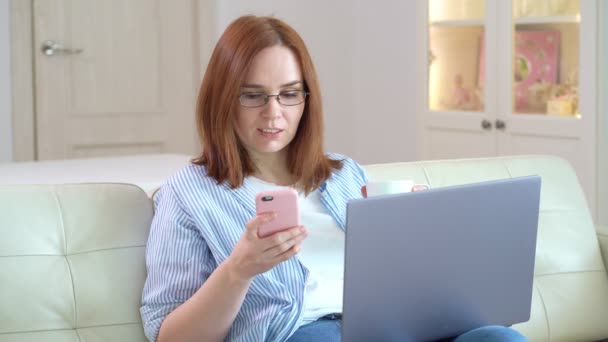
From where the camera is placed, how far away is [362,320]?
4.80ft

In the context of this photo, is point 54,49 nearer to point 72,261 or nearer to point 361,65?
point 361,65

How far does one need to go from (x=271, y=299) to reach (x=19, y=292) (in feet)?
1.51

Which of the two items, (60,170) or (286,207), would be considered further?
(60,170)

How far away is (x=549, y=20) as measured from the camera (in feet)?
12.5

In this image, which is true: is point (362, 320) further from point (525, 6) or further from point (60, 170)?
point (525, 6)

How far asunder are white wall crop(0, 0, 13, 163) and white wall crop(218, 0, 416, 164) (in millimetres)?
1112

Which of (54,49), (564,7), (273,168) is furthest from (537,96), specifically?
(54,49)

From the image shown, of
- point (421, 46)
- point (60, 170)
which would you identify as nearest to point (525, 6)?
point (421, 46)

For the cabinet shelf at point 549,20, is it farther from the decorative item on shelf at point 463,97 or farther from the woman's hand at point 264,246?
the woman's hand at point 264,246

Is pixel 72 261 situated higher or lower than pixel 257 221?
lower

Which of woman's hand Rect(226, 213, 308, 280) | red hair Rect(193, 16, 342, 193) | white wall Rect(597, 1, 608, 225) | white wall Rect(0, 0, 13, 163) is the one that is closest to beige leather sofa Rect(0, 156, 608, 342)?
red hair Rect(193, 16, 342, 193)

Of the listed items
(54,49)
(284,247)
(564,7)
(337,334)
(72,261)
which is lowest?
(337,334)

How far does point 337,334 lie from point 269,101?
44 cm

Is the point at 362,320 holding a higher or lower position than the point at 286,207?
lower
